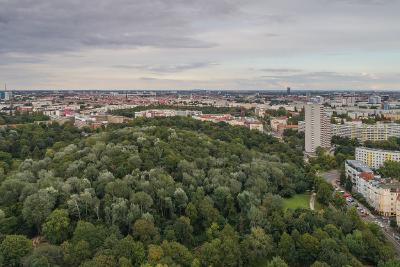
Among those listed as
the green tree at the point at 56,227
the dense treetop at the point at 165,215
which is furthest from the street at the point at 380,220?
the green tree at the point at 56,227

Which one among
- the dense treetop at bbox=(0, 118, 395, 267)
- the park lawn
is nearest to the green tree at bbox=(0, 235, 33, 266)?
the dense treetop at bbox=(0, 118, 395, 267)

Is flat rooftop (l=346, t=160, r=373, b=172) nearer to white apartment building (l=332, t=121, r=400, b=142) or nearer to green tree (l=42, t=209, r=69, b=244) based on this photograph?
white apartment building (l=332, t=121, r=400, b=142)

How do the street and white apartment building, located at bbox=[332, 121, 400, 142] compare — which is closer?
the street

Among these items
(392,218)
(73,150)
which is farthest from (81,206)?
(392,218)

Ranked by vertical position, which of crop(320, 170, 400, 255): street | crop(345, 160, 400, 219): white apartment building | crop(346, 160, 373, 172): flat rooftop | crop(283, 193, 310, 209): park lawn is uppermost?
crop(346, 160, 373, 172): flat rooftop

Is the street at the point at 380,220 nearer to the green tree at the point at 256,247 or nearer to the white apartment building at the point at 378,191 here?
the white apartment building at the point at 378,191
